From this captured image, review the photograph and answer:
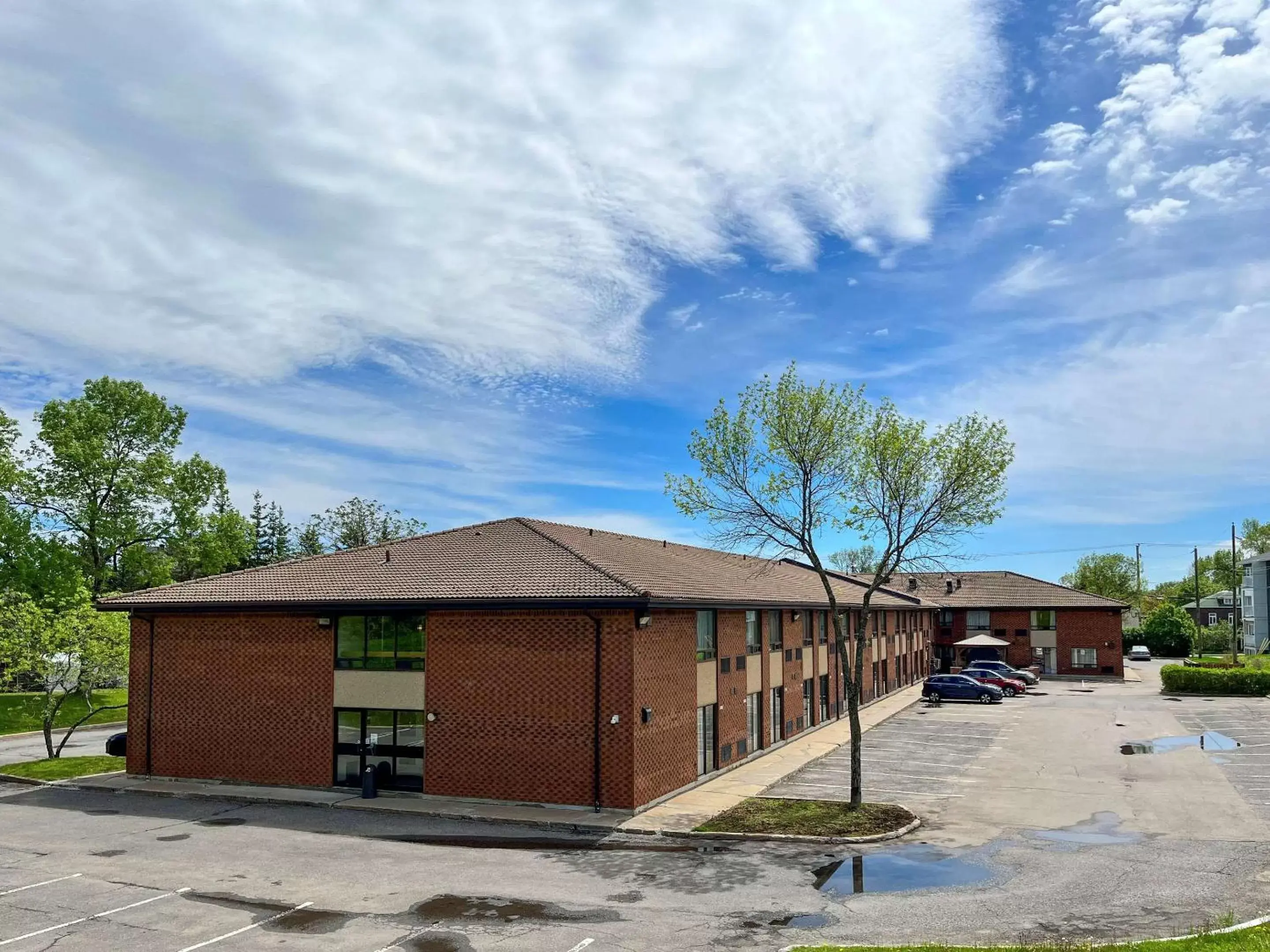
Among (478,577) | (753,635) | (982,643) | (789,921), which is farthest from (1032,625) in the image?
(789,921)

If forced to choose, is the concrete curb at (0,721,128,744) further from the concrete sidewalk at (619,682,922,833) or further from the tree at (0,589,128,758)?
the concrete sidewalk at (619,682,922,833)

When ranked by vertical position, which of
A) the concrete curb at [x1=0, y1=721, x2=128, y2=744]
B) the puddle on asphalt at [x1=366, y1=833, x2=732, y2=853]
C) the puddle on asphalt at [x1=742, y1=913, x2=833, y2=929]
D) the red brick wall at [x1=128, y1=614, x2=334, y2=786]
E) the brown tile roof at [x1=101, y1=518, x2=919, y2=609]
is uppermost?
the brown tile roof at [x1=101, y1=518, x2=919, y2=609]

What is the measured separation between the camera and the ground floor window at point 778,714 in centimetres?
3203

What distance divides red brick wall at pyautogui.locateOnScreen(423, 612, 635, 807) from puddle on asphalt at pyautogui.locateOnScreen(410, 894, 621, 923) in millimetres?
6783

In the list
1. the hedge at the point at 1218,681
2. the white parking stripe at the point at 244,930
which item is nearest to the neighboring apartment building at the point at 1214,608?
the hedge at the point at 1218,681

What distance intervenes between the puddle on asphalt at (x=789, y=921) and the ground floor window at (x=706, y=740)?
11.0m

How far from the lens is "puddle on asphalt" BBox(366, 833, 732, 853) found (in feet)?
59.7

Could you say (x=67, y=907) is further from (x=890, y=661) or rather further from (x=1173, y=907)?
(x=890, y=661)

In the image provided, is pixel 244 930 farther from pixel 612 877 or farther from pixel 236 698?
pixel 236 698

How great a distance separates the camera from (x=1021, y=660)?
227ft

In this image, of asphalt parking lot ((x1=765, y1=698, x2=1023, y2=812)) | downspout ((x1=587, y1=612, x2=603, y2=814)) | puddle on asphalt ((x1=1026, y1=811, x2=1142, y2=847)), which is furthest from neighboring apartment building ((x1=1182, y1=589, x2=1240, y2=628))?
downspout ((x1=587, y1=612, x2=603, y2=814))

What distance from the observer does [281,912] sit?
553 inches

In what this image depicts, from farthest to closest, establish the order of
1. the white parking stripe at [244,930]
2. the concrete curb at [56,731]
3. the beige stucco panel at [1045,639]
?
1. the beige stucco panel at [1045,639]
2. the concrete curb at [56,731]
3. the white parking stripe at [244,930]

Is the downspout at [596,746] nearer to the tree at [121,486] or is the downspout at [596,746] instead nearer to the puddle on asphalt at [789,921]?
the puddle on asphalt at [789,921]
